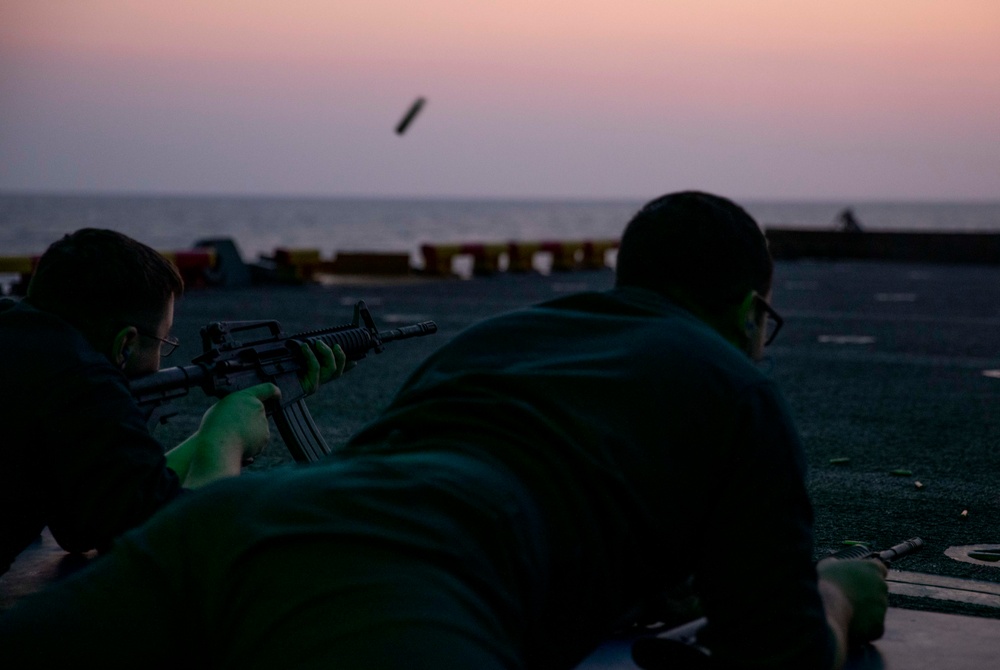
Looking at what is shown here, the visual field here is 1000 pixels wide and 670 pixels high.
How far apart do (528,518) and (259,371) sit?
98.7 inches

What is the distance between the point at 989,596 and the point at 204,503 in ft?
10.9

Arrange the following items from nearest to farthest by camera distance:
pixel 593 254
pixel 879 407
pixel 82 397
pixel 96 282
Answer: pixel 82 397 < pixel 96 282 < pixel 879 407 < pixel 593 254

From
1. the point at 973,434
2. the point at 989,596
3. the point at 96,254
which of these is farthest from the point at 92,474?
the point at 973,434

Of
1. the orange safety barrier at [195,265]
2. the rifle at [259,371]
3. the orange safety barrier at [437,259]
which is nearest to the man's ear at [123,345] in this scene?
the rifle at [259,371]

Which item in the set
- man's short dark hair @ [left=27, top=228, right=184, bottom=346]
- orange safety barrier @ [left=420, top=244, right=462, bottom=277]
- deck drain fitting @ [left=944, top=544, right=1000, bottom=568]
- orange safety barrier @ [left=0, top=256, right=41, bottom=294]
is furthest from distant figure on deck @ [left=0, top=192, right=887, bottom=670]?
orange safety barrier @ [left=420, top=244, right=462, bottom=277]

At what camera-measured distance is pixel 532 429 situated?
2.15 meters

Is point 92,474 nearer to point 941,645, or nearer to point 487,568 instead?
point 487,568

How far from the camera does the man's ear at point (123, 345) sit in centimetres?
346

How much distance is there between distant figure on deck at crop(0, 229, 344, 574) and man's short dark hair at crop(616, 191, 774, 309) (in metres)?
1.47

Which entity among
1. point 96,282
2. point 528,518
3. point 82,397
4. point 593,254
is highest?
point 96,282

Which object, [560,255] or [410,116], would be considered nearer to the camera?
[410,116]

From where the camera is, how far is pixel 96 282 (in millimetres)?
3389

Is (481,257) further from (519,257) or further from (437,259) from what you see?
(437,259)


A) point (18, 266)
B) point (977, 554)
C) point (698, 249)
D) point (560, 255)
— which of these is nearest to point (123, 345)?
point (698, 249)
